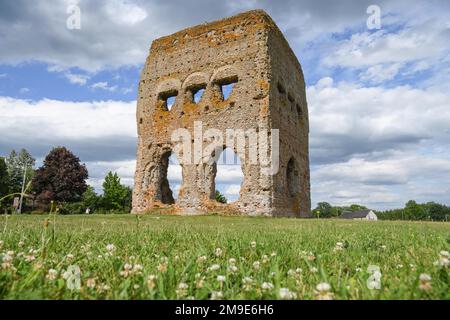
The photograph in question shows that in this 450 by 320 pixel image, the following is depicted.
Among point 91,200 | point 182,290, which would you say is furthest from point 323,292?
point 91,200

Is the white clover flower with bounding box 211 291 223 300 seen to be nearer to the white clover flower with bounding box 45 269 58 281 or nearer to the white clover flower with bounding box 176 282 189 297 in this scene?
the white clover flower with bounding box 176 282 189 297

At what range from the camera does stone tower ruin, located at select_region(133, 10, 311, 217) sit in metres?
15.8

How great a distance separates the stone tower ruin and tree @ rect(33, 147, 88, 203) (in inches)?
811

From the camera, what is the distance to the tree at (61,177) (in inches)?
1411

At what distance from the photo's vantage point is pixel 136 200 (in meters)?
18.9

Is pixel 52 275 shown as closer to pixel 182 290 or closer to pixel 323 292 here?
pixel 182 290

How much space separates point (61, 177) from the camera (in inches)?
1419

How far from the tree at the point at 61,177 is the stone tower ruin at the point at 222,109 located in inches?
811

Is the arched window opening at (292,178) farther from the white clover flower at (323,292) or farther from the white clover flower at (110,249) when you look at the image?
the white clover flower at (323,292)

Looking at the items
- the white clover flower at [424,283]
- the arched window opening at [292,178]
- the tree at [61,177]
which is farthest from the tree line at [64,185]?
the white clover flower at [424,283]

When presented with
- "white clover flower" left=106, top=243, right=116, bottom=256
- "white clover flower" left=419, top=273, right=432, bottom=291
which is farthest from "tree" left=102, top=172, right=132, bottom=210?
"white clover flower" left=419, top=273, right=432, bottom=291

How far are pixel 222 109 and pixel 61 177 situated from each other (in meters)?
25.9
